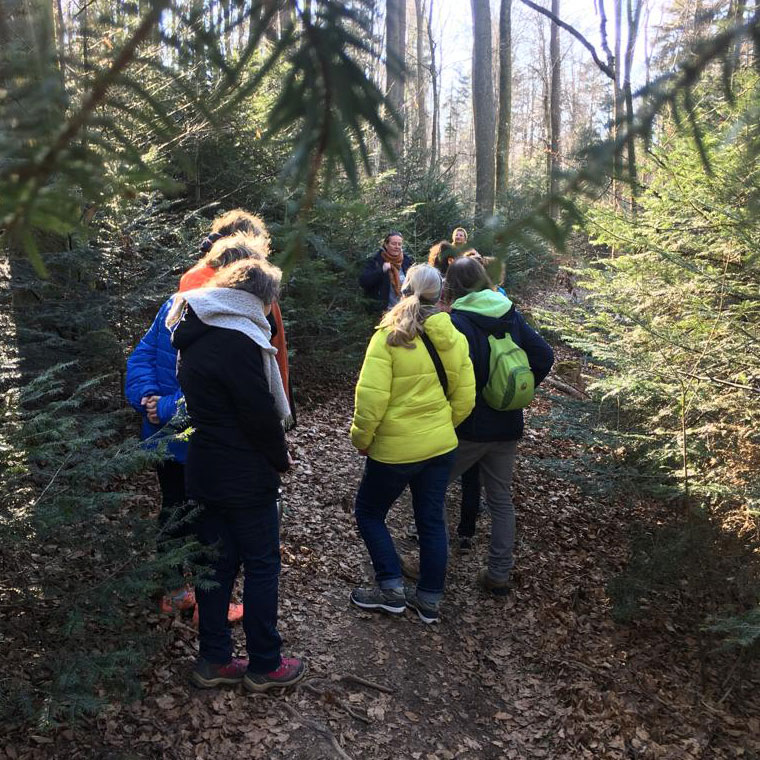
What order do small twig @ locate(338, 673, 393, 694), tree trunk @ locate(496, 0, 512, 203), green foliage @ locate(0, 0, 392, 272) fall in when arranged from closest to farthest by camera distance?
green foliage @ locate(0, 0, 392, 272) < small twig @ locate(338, 673, 393, 694) < tree trunk @ locate(496, 0, 512, 203)

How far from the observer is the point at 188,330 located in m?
2.86

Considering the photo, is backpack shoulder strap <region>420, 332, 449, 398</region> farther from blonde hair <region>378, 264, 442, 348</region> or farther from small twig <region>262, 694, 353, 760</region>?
small twig <region>262, 694, 353, 760</region>

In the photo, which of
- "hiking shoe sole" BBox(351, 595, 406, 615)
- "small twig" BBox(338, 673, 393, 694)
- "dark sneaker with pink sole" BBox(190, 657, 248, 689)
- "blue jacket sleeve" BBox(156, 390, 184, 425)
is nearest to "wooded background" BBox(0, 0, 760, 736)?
"blue jacket sleeve" BBox(156, 390, 184, 425)

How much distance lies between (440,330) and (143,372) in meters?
1.72

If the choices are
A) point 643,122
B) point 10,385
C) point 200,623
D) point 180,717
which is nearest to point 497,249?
point 643,122

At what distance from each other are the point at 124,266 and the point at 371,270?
2.91 metres

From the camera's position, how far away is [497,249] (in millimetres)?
1316

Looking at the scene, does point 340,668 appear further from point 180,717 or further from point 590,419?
point 590,419

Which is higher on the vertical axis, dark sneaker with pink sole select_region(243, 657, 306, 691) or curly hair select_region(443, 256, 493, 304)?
curly hair select_region(443, 256, 493, 304)

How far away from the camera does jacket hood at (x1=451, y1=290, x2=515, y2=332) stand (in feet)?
13.7

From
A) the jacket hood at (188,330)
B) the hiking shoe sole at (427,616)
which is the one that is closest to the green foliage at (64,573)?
the jacket hood at (188,330)

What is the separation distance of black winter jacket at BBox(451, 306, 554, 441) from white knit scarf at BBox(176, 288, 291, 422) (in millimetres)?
1624

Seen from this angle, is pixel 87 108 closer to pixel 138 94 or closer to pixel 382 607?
pixel 138 94

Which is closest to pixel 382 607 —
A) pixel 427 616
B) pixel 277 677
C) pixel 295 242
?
pixel 427 616
